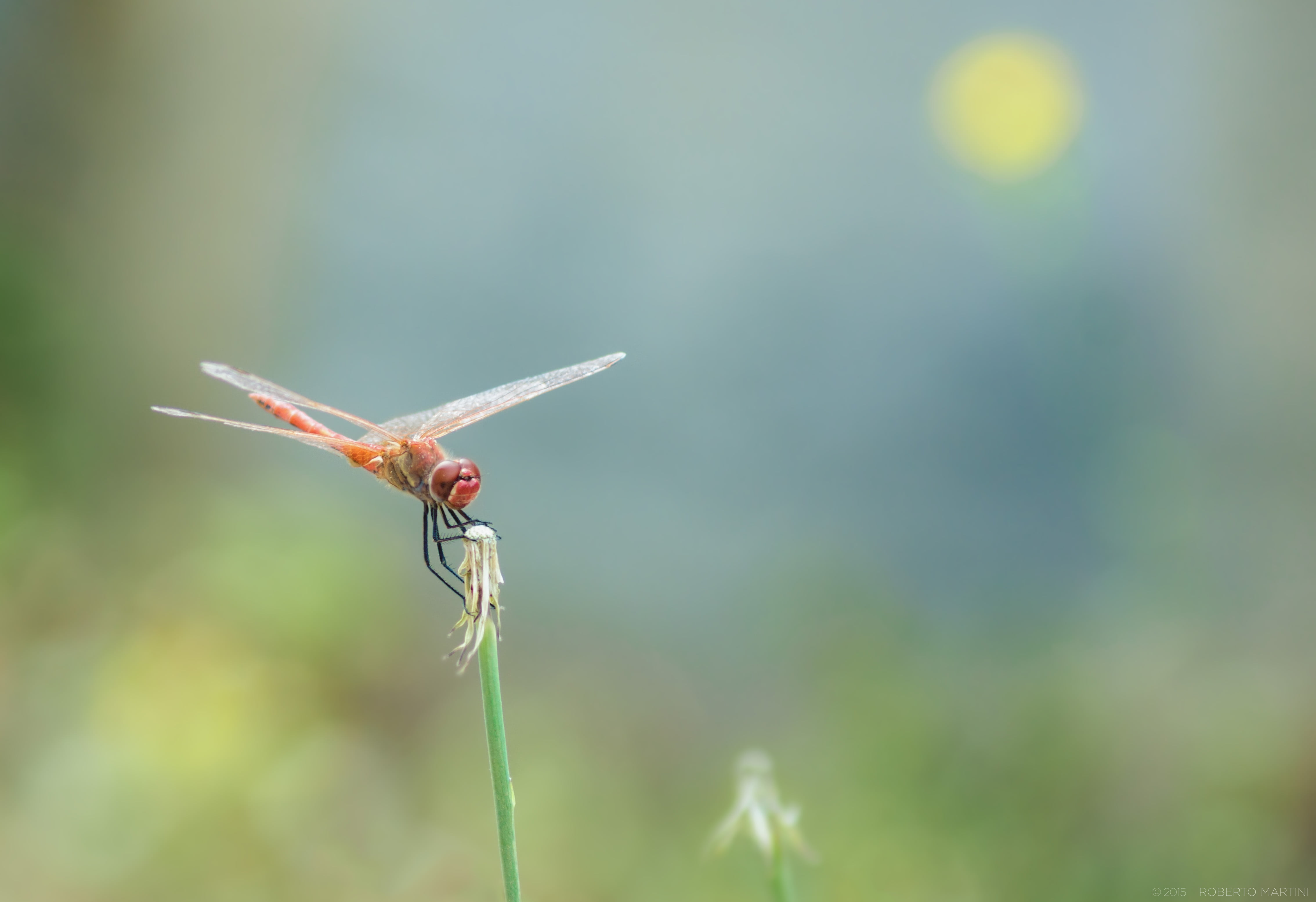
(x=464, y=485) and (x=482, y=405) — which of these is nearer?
(x=464, y=485)

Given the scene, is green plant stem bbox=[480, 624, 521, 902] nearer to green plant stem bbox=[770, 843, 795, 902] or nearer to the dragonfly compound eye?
green plant stem bbox=[770, 843, 795, 902]

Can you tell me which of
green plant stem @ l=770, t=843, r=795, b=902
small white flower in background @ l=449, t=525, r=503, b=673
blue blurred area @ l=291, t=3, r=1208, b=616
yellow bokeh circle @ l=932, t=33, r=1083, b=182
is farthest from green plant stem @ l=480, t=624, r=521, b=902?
yellow bokeh circle @ l=932, t=33, r=1083, b=182

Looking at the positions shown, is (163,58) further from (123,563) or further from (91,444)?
(123,563)

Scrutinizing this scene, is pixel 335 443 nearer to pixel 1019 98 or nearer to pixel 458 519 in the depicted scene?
pixel 458 519

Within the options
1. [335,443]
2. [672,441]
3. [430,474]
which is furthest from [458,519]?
[672,441]

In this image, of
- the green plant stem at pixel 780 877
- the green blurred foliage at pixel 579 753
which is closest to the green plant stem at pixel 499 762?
the green plant stem at pixel 780 877

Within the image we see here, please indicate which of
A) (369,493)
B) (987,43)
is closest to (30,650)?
(369,493)
